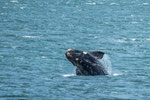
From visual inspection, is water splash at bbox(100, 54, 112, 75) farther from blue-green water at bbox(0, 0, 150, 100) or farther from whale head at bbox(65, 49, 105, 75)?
whale head at bbox(65, 49, 105, 75)

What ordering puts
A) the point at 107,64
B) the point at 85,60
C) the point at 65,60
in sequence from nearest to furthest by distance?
the point at 85,60
the point at 107,64
the point at 65,60

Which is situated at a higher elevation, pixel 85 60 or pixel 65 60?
pixel 85 60

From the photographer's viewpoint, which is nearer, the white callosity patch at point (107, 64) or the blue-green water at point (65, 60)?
the blue-green water at point (65, 60)

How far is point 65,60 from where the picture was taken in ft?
200

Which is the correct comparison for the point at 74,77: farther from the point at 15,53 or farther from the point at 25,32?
the point at 25,32

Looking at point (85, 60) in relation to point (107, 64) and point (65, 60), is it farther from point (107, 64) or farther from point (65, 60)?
point (65, 60)

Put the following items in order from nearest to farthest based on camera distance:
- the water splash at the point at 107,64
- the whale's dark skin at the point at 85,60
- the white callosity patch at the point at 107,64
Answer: the whale's dark skin at the point at 85,60 < the water splash at the point at 107,64 < the white callosity patch at the point at 107,64

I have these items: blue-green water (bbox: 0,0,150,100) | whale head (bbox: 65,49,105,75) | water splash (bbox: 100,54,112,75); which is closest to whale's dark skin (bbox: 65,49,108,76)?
whale head (bbox: 65,49,105,75)

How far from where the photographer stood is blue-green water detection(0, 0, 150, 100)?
43562mm

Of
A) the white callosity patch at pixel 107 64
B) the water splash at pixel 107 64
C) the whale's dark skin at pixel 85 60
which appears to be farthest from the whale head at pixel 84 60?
the white callosity patch at pixel 107 64

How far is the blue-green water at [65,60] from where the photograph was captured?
43562mm

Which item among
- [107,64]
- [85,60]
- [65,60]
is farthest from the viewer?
[65,60]

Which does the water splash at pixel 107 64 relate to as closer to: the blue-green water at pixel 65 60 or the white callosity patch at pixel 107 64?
the white callosity patch at pixel 107 64

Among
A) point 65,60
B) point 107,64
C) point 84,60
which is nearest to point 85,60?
point 84,60
